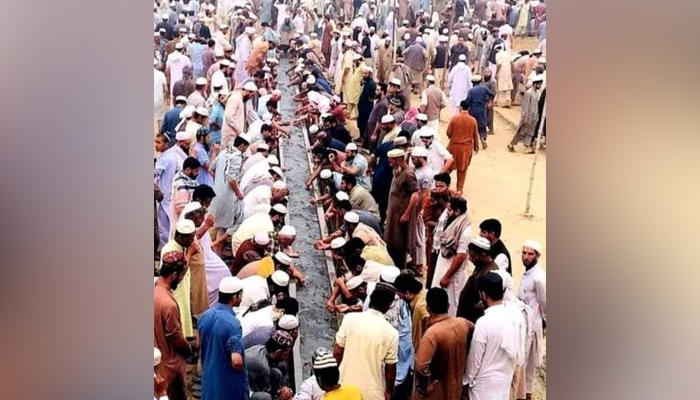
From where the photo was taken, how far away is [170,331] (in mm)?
4914

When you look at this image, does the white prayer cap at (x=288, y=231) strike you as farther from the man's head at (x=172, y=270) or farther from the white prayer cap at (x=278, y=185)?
the man's head at (x=172, y=270)

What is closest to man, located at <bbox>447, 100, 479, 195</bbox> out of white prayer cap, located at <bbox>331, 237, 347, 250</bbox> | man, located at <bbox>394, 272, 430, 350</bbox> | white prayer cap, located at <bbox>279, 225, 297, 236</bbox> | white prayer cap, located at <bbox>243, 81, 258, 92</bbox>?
man, located at <bbox>394, 272, 430, 350</bbox>

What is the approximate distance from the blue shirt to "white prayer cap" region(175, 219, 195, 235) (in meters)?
0.53

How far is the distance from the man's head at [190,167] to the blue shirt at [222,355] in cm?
89

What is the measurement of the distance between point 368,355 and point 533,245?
118 centimetres

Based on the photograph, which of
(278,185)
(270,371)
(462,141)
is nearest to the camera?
(270,371)

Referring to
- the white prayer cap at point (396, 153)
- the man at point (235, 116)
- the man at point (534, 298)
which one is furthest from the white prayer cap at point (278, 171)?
the man at point (534, 298)

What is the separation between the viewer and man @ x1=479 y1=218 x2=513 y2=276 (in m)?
4.75

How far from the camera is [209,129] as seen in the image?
206 inches

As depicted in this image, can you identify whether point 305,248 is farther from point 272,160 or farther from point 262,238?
point 272,160

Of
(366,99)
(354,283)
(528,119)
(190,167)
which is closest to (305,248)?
(354,283)

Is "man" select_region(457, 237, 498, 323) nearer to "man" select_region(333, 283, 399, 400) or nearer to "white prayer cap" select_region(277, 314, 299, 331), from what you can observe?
"man" select_region(333, 283, 399, 400)
